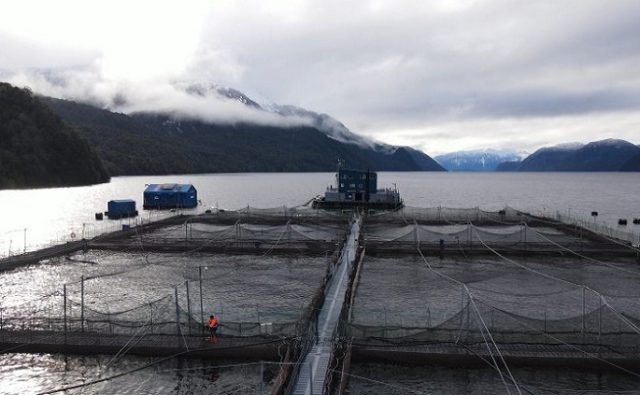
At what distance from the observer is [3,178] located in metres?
157

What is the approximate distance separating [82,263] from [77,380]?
90.8 ft

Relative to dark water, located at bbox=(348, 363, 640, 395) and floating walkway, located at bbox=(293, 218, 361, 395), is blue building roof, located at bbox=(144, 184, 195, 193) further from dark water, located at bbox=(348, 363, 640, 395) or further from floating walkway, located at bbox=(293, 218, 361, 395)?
dark water, located at bbox=(348, 363, 640, 395)

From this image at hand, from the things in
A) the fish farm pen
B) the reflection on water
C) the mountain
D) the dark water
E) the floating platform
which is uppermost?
the mountain

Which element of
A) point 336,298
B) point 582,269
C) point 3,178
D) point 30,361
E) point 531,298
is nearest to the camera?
point 30,361

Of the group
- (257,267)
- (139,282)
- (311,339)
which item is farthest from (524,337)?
(139,282)

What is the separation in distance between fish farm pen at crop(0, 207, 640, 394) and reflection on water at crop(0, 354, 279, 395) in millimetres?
441

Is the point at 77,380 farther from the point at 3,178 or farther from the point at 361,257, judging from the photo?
the point at 3,178

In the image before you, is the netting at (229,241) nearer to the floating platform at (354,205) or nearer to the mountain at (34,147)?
the floating platform at (354,205)

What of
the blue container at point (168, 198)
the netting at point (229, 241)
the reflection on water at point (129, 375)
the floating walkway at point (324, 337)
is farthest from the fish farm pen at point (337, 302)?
the blue container at point (168, 198)

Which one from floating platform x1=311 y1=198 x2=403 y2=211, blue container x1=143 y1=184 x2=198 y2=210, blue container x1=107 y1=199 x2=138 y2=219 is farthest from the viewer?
blue container x1=143 y1=184 x2=198 y2=210

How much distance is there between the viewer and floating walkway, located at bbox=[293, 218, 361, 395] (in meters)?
19.7

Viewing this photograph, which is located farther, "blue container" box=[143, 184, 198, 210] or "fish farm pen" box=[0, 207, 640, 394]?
"blue container" box=[143, 184, 198, 210]

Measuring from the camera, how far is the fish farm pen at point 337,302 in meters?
23.1

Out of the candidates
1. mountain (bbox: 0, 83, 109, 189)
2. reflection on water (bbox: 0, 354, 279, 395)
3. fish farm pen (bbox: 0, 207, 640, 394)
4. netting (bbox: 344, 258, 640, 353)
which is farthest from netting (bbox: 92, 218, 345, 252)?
mountain (bbox: 0, 83, 109, 189)
